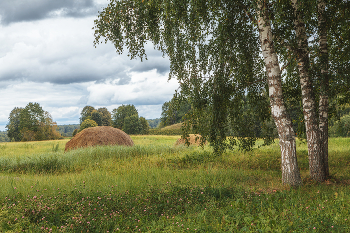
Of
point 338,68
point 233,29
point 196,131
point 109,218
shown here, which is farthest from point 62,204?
point 338,68

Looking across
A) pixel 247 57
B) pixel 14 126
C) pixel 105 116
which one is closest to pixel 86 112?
pixel 105 116

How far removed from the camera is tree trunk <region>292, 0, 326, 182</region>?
7.50 m

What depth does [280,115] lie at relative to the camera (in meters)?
6.97

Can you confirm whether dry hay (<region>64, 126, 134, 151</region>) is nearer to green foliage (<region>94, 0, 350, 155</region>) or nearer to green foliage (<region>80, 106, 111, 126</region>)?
green foliage (<region>94, 0, 350, 155</region>)

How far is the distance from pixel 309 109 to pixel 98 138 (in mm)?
14933

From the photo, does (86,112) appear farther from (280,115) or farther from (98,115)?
(280,115)

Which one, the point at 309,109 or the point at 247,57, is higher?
the point at 247,57

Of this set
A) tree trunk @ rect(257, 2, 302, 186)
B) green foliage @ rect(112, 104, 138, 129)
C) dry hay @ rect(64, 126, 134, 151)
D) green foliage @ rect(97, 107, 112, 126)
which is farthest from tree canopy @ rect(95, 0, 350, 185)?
green foliage @ rect(97, 107, 112, 126)

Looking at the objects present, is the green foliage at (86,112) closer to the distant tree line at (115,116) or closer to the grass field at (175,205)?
the distant tree line at (115,116)

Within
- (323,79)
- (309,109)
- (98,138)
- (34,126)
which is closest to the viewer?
(323,79)

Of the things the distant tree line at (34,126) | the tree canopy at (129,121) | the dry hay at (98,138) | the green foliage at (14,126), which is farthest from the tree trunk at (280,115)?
the green foliage at (14,126)

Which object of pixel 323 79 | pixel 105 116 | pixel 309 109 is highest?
pixel 105 116

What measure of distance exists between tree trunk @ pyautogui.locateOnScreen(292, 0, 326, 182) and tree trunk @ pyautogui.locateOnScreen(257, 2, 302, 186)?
112cm

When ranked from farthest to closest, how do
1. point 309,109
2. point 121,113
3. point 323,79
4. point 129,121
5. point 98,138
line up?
point 121,113 → point 129,121 → point 98,138 → point 309,109 → point 323,79
